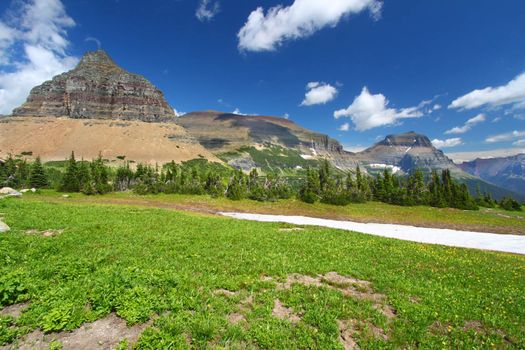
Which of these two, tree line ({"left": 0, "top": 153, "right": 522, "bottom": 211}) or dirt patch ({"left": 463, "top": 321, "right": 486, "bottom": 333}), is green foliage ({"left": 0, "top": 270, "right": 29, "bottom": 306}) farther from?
tree line ({"left": 0, "top": 153, "right": 522, "bottom": 211})

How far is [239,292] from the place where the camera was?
37.3 feet

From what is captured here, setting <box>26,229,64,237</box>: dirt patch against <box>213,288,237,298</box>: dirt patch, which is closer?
<box>213,288,237,298</box>: dirt patch

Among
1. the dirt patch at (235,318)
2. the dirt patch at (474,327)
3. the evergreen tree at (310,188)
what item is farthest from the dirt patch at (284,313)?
the evergreen tree at (310,188)

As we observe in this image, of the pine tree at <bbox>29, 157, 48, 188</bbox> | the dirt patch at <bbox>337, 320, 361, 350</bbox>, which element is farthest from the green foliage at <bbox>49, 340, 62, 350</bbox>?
the pine tree at <bbox>29, 157, 48, 188</bbox>

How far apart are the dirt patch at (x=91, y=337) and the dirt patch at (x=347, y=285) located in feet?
21.3

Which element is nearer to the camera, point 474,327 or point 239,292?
point 474,327

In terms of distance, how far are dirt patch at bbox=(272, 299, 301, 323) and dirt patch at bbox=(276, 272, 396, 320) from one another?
5.36 feet

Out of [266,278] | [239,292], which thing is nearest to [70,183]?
[266,278]

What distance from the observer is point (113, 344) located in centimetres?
766

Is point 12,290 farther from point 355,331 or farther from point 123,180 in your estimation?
point 123,180

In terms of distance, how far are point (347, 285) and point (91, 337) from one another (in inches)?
440

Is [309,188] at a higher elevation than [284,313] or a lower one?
higher

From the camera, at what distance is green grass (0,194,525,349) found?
848 cm

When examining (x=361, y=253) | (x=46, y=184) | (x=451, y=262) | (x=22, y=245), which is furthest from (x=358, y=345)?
(x=46, y=184)
